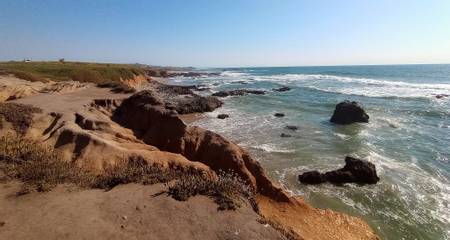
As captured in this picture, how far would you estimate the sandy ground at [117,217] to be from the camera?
607 cm

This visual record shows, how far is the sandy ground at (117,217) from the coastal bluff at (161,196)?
2 centimetres

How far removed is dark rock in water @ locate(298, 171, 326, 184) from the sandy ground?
8812 millimetres

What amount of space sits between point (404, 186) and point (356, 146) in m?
7.15

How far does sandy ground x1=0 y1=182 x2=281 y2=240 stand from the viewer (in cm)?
607

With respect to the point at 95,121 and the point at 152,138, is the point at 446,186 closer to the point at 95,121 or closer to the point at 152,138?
the point at 152,138

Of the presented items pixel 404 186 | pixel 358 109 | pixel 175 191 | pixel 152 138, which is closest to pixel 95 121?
pixel 152 138

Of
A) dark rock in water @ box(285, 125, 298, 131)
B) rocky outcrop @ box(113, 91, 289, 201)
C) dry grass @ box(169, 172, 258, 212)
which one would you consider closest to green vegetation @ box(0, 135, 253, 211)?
dry grass @ box(169, 172, 258, 212)

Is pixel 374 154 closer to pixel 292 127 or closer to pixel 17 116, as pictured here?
pixel 292 127

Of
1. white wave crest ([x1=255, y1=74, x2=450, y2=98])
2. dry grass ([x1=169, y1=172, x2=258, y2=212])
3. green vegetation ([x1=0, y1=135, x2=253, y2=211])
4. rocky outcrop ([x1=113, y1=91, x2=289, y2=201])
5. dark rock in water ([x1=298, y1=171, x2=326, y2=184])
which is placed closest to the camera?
dry grass ([x1=169, y1=172, x2=258, y2=212])

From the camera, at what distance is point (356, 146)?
22375mm

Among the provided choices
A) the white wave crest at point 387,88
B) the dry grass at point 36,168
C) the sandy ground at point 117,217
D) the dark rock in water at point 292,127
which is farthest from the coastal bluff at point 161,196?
the white wave crest at point 387,88

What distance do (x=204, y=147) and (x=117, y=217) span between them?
6.74 m

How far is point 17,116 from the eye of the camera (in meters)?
13.2

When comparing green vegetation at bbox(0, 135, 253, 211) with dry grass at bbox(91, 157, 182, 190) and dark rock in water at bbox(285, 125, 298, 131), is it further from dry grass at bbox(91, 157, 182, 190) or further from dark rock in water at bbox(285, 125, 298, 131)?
dark rock in water at bbox(285, 125, 298, 131)
